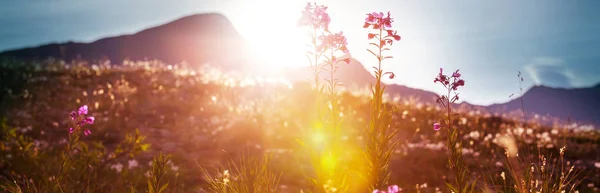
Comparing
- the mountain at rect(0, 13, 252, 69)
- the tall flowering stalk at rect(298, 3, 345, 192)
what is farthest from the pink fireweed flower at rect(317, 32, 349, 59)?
the mountain at rect(0, 13, 252, 69)

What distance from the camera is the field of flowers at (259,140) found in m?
3.56

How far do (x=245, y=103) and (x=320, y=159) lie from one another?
10.1 m

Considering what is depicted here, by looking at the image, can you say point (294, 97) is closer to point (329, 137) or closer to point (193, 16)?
point (329, 137)

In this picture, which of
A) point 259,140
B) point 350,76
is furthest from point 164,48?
point 350,76

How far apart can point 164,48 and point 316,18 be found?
76092 mm

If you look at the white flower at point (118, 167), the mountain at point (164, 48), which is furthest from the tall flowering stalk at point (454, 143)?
the mountain at point (164, 48)

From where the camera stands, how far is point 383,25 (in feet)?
11.5

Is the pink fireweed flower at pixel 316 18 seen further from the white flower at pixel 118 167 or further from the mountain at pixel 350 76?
the white flower at pixel 118 167

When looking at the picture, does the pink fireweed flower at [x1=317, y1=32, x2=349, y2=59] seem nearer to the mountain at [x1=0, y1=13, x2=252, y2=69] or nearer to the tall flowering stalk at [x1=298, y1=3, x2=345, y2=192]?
the tall flowering stalk at [x1=298, y1=3, x2=345, y2=192]

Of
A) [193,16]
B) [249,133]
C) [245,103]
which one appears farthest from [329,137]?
[193,16]

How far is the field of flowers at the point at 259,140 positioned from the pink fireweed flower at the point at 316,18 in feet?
0.03

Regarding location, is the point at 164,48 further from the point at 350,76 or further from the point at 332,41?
Answer: the point at 332,41

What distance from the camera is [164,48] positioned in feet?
250

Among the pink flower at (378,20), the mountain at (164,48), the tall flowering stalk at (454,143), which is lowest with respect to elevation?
the tall flowering stalk at (454,143)
